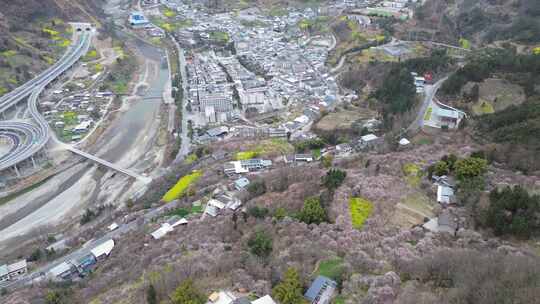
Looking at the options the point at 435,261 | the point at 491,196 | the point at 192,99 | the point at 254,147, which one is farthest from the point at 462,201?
the point at 192,99

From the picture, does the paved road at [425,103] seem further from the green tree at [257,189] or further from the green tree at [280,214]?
the green tree at [280,214]

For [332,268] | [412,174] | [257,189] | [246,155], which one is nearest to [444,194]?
[412,174]

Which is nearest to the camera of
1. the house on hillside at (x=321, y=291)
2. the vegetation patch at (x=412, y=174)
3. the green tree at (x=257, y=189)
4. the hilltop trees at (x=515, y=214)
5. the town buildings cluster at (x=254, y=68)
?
the house on hillside at (x=321, y=291)

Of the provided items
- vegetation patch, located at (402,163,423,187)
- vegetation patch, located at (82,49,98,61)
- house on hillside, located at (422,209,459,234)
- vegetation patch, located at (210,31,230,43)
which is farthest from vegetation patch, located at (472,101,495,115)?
vegetation patch, located at (82,49,98,61)

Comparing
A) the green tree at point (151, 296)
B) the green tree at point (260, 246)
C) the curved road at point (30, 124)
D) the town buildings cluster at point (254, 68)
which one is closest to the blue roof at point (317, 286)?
the green tree at point (260, 246)

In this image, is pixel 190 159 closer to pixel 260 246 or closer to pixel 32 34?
pixel 260 246

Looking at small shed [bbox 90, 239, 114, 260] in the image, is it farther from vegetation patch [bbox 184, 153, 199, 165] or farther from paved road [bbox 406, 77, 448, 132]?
paved road [bbox 406, 77, 448, 132]
